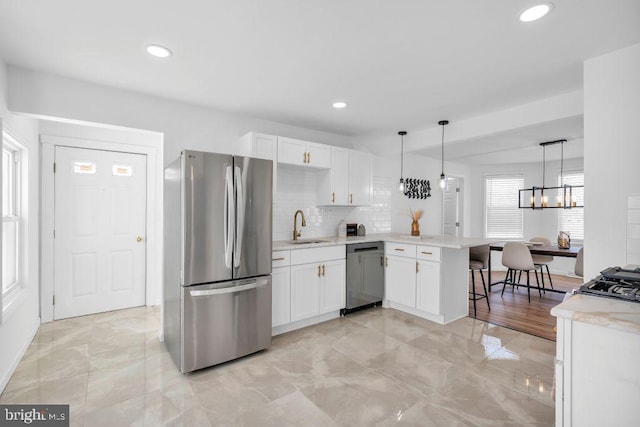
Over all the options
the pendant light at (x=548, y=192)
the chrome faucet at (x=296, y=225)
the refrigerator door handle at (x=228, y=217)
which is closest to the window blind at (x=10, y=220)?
the refrigerator door handle at (x=228, y=217)

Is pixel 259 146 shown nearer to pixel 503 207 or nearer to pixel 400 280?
pixel 400 280

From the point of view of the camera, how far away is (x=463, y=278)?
12.5ft

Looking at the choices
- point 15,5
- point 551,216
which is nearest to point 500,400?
point 15,5

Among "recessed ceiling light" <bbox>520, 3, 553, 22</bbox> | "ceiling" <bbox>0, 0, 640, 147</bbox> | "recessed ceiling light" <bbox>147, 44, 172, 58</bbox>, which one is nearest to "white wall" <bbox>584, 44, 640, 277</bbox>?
"ceiling" <bbox>0, 0, 640, 147</bbox>

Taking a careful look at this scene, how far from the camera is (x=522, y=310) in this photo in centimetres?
407

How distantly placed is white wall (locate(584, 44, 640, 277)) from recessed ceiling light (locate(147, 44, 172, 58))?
3053mm

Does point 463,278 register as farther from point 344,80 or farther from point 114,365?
point 114,365

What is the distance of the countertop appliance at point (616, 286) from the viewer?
136 cm

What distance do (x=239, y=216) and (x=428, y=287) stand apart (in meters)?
2.28

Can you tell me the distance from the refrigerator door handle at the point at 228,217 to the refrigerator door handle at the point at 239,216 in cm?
4

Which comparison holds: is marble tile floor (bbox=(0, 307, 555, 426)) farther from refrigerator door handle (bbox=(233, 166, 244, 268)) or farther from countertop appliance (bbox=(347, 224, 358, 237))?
countertop appliance (bbox=(347, 224, 358, 237))

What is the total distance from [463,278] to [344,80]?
2696 millimetres

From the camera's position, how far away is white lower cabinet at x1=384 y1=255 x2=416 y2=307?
3.78 metres

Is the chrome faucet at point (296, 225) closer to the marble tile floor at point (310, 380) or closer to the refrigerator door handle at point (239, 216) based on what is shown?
the marble tile floor at point (310, 380)
